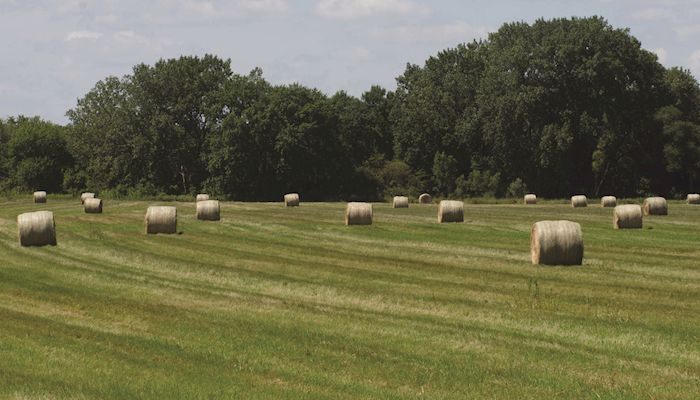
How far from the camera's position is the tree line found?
8094 cm

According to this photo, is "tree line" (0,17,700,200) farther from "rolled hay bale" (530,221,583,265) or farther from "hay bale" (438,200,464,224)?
"rolled hay bale" (530,221,583,265)

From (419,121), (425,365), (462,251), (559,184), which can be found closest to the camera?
(425,365)

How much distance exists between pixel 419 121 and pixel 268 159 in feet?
60.5

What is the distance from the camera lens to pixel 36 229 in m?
28.5

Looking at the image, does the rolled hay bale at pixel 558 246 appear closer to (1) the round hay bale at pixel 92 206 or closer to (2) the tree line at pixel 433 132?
(1) the round hay bale at pixel 92 206

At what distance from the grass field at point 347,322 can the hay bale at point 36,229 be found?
69 centimetres

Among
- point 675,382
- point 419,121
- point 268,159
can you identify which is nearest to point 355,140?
point 419,121

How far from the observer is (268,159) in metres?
85.7

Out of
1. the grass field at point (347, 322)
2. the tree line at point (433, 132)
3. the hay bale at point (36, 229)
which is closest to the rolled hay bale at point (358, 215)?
the grass field at point (347, 322)

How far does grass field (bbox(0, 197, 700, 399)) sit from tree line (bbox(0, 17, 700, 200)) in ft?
181

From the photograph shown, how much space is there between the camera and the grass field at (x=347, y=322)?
11.3 meters

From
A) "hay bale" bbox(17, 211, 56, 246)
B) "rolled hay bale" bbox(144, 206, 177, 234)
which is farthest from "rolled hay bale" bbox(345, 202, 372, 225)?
"hay bale" bbox(17, 211, 56, 246)

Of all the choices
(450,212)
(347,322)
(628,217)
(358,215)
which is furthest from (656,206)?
(347,322)

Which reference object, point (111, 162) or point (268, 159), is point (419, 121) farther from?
point (111, 162)
